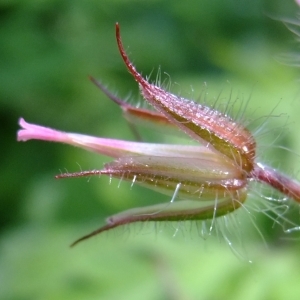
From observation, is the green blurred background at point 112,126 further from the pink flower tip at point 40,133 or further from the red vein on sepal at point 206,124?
the pink flower tip at point 40,133

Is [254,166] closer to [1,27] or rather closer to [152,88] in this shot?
[152,88]

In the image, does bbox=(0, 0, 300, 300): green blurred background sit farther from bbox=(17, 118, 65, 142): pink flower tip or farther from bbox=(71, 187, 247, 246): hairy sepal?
bbox=(17, 118, 65, 142): pink flower tip

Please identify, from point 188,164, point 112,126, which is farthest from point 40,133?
point 112,126

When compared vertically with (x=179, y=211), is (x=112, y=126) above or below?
below

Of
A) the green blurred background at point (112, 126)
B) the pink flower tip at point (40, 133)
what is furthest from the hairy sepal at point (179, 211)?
the green blurred background at point (112, 126)

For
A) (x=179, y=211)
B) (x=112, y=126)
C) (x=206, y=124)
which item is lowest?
(x=112, y=126)

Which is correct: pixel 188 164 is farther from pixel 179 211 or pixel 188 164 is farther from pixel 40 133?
pixel 40 133

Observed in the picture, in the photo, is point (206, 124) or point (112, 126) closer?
point (206, 124)
